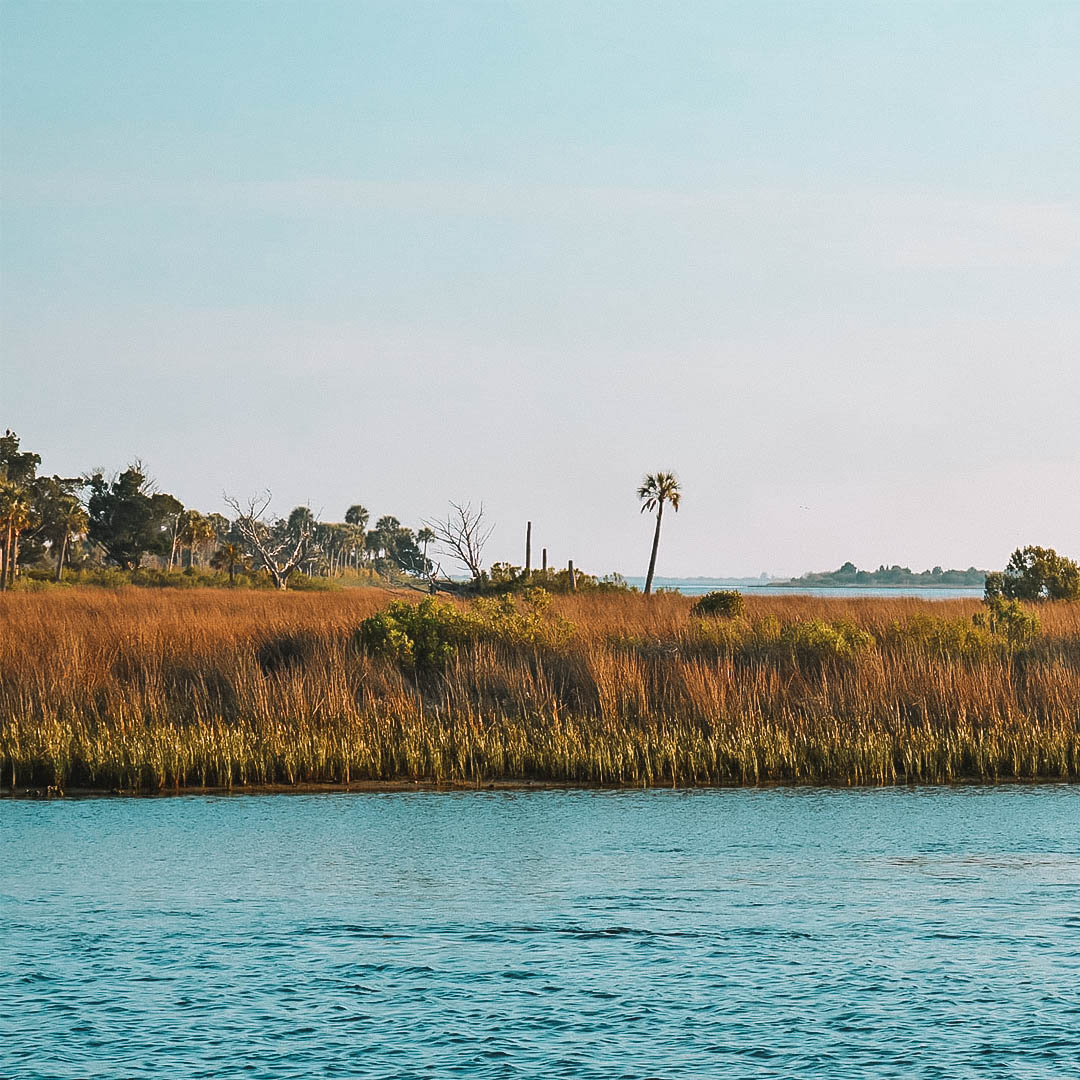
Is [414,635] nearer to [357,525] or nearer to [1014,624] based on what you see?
[1014,624]

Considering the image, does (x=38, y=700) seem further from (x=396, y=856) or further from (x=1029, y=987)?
(x=1029, y=987)

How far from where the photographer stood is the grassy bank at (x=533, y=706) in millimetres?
14133

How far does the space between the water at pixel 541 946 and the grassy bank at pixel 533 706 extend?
2.21 metres

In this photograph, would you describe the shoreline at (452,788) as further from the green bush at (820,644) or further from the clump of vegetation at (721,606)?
the clump of vegetation at (721,606)

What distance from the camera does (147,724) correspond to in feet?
50.2

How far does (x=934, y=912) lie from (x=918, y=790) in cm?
530

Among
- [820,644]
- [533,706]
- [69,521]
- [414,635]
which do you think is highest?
→ [69,521]

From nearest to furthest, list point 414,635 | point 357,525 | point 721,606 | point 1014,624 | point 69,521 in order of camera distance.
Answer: point 414,635 < point 1014,624 < point 721,606 < point 69,521 < point 357,525

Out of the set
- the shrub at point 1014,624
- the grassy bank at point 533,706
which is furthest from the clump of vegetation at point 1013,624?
the grassy bank at point 533,706

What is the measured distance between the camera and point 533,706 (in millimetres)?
16141

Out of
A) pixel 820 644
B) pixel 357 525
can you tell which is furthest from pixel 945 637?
pixel 357 525

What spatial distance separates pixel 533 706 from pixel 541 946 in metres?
8.43

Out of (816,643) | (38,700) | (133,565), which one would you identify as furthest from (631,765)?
(133,565)

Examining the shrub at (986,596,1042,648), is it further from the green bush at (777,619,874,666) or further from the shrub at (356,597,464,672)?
the shrub at (356,597,464,672)
